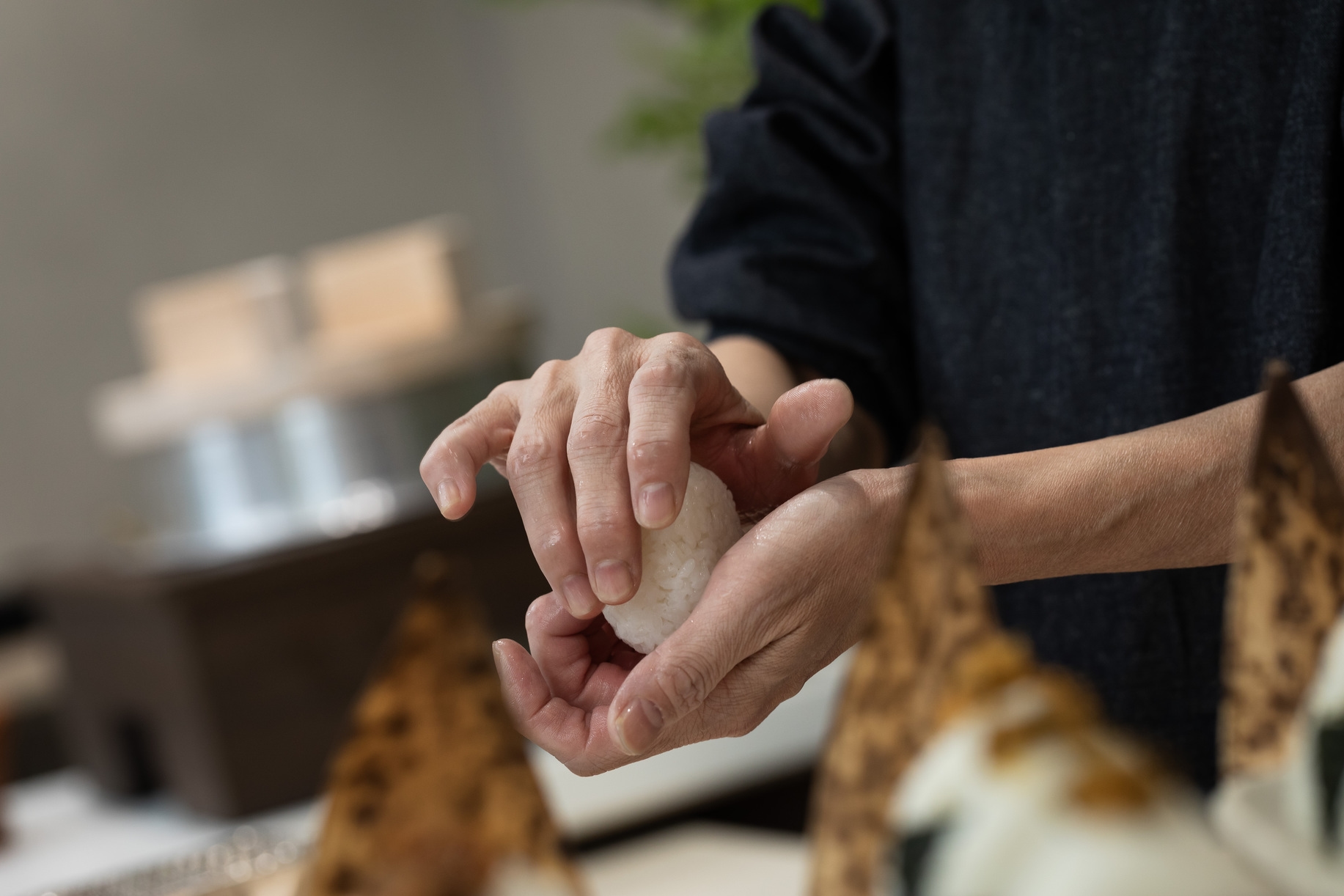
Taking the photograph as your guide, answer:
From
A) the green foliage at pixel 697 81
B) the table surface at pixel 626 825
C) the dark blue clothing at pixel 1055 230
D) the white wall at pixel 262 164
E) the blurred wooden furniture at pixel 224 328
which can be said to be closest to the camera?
the dark blue clothing at pixel 1055 230

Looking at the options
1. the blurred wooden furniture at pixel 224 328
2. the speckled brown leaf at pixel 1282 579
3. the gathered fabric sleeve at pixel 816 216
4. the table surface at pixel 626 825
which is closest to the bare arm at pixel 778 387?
the gathered fabric sleeve at pixel 816 216

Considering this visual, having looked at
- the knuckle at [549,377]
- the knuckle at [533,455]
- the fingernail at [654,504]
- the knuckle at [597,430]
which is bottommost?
the fingernail at [654,504]

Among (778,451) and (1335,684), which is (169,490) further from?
(1335,684)

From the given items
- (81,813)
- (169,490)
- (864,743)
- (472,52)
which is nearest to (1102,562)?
(864,743)

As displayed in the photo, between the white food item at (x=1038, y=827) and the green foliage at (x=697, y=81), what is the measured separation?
4.46ft

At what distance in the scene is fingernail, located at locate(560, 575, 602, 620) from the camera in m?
0.59

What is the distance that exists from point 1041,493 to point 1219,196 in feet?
0.93

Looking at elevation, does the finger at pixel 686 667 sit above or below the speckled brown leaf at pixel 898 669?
below

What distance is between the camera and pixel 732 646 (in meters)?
0.59

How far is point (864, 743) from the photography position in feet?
0.89

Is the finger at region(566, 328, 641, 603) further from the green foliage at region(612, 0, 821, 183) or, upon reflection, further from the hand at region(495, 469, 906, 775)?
the green foliage at region(612, 0, 821, 183)

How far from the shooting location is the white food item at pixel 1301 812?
0.27m

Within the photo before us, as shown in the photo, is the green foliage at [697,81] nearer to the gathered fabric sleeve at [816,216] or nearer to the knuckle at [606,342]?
the gathered fabric sleeve at [816,216]

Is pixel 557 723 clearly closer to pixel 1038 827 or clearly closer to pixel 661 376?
pixel 661 376
